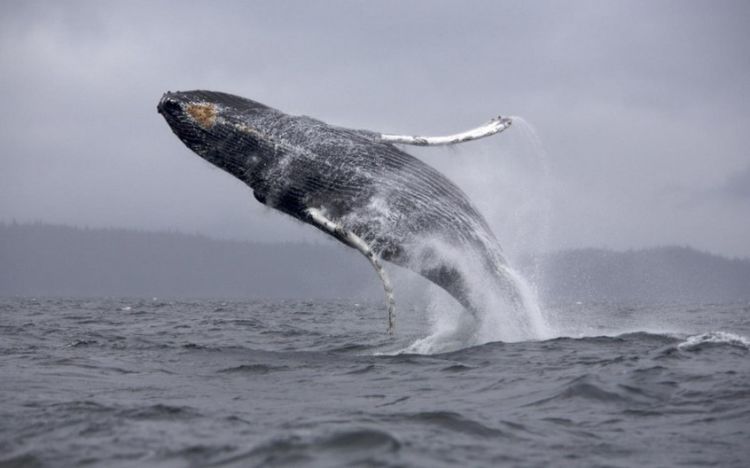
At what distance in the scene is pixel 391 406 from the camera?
6887mm

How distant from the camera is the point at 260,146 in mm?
9781

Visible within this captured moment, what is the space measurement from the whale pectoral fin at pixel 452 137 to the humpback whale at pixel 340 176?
0.04ft

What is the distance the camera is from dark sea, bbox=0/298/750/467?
17.2 feet

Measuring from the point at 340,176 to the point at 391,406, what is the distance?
3630 millimetres

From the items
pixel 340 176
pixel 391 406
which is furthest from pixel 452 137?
pixel 391 406

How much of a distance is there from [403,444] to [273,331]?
43.5 ft

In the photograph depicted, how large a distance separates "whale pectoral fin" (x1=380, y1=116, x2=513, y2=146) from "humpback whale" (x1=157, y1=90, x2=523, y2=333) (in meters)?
0.01

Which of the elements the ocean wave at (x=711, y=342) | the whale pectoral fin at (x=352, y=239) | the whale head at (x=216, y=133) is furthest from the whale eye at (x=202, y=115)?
the ocean wave at (x=711, y=342)

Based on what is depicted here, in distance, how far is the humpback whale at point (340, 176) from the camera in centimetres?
972

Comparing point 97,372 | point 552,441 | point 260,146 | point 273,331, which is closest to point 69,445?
point 552,441

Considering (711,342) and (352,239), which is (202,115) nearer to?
(352,239)

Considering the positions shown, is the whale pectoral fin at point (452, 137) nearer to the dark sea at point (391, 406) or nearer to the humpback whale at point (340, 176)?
the humpback whale at point (340, 176)

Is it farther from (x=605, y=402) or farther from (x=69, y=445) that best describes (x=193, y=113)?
(x=605, y=402)

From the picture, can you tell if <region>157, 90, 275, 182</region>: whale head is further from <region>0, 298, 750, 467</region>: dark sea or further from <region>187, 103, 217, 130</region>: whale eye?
<region>0, 298, 750, 467</region>: dark sea
